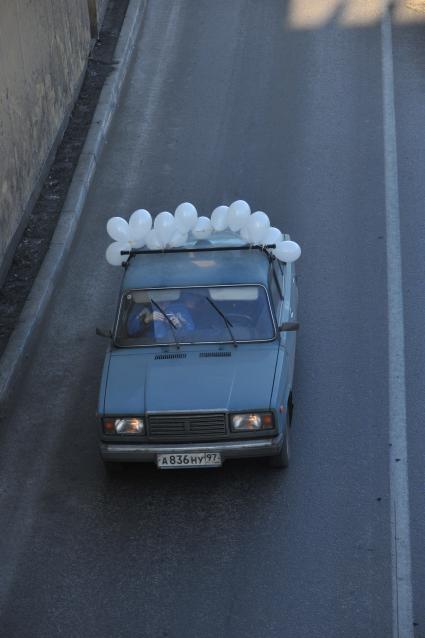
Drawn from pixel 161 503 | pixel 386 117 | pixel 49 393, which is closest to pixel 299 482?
pixel 161 503

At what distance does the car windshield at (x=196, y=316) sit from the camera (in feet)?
39.4

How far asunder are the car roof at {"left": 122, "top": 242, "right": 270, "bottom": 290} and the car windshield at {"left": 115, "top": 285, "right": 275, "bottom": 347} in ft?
0.34

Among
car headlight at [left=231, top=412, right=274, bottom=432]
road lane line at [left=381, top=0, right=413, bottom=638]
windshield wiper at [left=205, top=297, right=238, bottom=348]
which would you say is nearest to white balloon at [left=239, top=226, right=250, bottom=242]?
windshield wiper at [left=205, top=297, right=238, bottom=348]

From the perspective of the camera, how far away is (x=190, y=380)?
37.6ft

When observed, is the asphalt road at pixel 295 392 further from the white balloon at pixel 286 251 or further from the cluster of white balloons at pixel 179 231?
the cluster of white balloons at pixel 179 231

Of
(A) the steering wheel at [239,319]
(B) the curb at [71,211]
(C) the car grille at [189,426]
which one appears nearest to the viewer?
(C) the car grille at [189,426]

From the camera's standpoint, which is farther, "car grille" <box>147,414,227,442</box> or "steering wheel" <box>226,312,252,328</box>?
"steering wheel" <box>226,312,252,328</box>

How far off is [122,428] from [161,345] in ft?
3.57

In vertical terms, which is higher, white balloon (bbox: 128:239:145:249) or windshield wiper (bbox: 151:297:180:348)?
white balloon (bbox: 128:239:145:249)

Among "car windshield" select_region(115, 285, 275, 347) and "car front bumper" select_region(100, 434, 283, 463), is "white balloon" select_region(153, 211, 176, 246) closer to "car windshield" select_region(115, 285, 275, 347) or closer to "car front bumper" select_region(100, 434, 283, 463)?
"car windshield" select_region(115, 285, 275, 347)

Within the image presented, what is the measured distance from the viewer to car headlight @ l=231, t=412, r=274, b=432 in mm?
11164

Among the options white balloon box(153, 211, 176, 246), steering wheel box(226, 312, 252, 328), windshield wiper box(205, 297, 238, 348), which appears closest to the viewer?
windshield wiper box(205, 297, 238, 348)

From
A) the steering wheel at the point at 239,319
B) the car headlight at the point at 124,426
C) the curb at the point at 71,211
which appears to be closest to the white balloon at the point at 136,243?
the steering wheel at the point at 239,319

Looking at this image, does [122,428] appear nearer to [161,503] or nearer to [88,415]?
[161,503]
